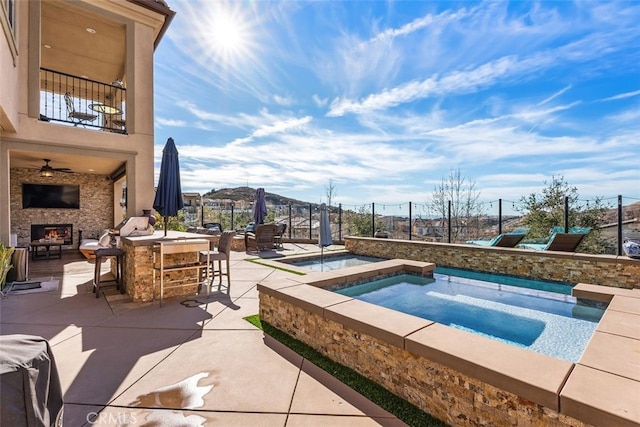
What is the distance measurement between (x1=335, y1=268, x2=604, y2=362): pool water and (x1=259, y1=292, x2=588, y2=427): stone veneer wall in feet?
6.68

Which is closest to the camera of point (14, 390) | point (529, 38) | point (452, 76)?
point (14, 390)

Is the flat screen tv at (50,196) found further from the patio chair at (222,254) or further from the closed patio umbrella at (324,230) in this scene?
the closed patio umbrella at (324,230)

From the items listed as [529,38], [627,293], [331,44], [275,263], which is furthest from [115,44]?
[627,293]

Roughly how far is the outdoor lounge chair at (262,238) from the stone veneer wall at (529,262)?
12.8 ft

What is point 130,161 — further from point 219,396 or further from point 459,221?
point 459,221

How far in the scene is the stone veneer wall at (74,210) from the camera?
33.6 feet

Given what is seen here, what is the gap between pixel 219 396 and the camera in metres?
2.38

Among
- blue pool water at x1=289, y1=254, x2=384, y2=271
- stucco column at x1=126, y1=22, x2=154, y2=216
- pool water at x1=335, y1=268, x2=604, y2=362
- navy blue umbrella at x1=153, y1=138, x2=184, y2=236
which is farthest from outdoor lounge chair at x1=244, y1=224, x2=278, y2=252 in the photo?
pool water at x1=335, y1=268, x2=604, y2=362

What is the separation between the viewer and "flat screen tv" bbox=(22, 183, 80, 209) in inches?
409

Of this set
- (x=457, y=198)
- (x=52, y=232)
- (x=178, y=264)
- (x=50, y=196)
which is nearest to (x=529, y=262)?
(x=178, y=264)

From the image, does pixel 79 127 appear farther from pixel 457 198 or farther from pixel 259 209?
pixel 457 198

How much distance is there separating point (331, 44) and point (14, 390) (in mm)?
9553

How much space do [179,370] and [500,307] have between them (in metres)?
4.94

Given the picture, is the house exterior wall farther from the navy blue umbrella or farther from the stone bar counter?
the stone bar counter
